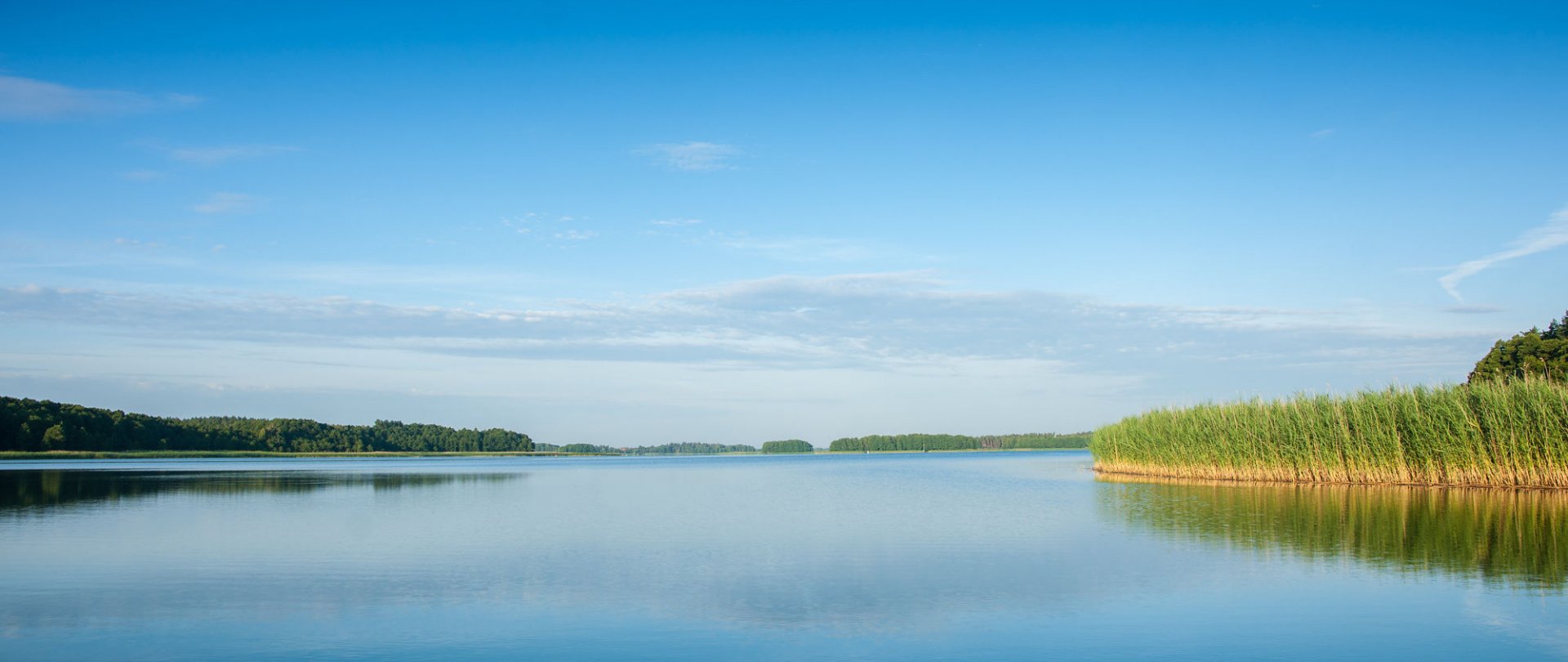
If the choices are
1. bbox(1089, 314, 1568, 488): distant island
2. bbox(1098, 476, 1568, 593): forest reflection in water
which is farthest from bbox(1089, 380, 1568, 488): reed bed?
bbox(1098, 476, 1568, 593): forest reflection in water

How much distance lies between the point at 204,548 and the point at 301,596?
229 inches

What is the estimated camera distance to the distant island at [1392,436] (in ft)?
76.1

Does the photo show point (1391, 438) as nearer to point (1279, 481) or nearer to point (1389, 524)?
point (1279, 481)

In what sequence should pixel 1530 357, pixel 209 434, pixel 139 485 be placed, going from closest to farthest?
pixel 139 485 → pixel 1530 357 → pixel 209 434

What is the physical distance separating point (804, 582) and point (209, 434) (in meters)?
99.1

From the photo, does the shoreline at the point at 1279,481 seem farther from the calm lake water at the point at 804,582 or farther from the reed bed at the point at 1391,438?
the calm lake water at the point at 804,582

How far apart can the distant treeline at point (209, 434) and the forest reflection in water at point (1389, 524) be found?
252ft

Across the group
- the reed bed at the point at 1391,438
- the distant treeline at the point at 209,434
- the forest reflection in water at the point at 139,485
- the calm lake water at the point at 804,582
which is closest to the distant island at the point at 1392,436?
the reed bed at the point at 1391,438

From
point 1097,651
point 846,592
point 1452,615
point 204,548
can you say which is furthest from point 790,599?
point 204,548

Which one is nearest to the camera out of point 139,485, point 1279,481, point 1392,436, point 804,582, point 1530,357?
point 804,582

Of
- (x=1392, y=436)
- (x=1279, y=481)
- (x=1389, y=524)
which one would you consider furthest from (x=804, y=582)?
(x=1279, y=481)

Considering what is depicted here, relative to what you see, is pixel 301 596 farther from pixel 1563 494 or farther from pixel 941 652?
pixel 1563 494

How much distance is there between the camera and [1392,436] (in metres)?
26.2

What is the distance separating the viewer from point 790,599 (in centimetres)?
1090
